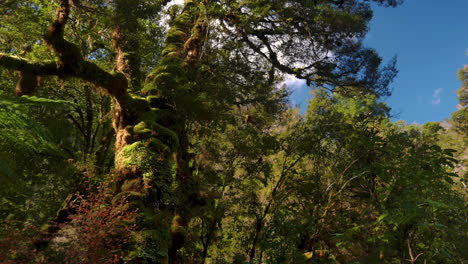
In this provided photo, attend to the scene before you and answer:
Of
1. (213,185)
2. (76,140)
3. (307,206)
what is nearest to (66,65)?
(213,185)

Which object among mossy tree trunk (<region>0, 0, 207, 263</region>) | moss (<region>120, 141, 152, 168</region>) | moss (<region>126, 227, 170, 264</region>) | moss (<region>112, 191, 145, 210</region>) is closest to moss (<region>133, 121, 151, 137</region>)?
mossy tree trunk (<region>0, 0, 207, 263</region>)

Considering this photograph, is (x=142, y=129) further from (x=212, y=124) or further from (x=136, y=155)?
(x=212, y=124)

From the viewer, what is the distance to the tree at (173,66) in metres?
6.64

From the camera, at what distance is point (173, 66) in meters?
7.86

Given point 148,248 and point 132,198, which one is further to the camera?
point 132,198

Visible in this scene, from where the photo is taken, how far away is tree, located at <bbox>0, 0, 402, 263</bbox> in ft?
21.8

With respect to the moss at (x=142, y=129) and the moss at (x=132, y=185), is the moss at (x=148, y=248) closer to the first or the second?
the moss at (x=132, y=185)

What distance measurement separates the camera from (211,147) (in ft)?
31.0

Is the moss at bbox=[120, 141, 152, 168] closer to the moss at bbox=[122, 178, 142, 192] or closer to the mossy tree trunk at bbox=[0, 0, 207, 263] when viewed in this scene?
the mossy tree trunk at bbox=[0, 0, 207, 263]

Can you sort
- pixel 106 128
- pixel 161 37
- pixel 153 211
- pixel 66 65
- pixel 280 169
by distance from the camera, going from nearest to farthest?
→ pixel 153 211 → pixel 66 65 → pixel 280 169 → pixel 161 37 → pixel 106 128

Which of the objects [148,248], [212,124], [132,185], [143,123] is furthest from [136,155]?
[212,124]

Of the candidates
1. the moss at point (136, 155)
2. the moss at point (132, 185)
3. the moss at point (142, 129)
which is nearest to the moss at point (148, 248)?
the moss at point (132, 185)

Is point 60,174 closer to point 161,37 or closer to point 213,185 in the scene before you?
point 213,185

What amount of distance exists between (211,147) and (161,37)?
17.0 ft
